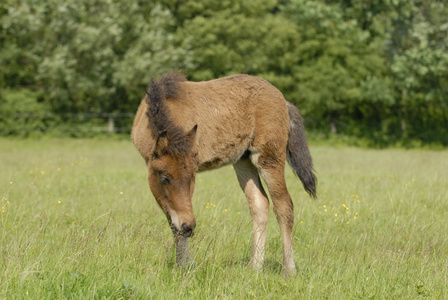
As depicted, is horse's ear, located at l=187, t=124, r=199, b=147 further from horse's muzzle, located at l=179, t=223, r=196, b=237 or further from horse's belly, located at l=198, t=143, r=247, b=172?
horse's muzzle, located at l=179, t=223, r=196, b=237

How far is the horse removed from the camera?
4.08 m

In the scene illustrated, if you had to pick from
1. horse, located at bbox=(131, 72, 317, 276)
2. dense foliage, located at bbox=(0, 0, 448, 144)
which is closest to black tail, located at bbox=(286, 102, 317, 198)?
horse, located at bbox=(131, 72, 317, 276)

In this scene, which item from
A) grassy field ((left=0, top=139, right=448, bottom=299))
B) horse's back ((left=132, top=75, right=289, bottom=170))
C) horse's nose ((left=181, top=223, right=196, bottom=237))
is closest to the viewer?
grassy field ((left=0, top=139, right=448, bottom=299))

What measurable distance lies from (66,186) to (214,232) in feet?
14.2

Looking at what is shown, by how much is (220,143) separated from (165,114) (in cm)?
78

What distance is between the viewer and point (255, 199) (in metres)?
5.32

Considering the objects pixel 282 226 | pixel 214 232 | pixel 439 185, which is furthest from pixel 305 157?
pixel 439 185

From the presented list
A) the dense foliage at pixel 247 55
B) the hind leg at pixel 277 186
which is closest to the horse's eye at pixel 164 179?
the hind leg at pixel 277 186

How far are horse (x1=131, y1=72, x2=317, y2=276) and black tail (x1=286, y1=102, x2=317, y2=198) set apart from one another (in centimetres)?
1

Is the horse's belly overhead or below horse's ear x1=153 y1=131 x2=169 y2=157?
below

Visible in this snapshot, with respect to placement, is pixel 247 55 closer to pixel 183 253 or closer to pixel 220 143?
pixel 220 143

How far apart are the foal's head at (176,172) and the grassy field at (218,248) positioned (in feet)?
1.39

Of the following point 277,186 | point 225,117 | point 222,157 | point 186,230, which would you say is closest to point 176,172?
point 186,230

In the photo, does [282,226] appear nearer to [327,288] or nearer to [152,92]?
[327,288]
